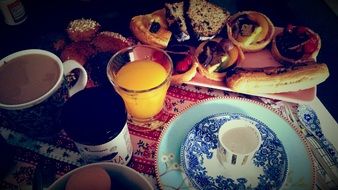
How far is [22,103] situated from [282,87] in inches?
28.4

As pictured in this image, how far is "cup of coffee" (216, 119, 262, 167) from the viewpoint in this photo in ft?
2.51

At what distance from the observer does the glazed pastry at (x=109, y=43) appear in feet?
3.42

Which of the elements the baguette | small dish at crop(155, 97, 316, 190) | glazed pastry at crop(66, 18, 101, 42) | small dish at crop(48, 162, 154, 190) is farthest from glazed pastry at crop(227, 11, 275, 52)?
small dish at crop(48, 162, 154, 190)

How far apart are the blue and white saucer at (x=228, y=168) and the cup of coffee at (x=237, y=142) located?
0.08 ft

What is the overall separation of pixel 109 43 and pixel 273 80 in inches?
21.1

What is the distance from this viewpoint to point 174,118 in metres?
0.88

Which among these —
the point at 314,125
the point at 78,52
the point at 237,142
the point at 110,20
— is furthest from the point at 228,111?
the point at 110,20

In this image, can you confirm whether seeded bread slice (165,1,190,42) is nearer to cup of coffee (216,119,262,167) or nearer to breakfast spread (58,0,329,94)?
breakfast spread (58,0,329,94)

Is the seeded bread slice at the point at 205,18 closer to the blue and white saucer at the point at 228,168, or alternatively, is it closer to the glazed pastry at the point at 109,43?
the glazed pastry at the point at 109,43

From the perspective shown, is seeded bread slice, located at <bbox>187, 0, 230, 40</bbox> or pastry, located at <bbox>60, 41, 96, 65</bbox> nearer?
pastry, located at <bbox>60, 41, 96, 65</bbox>

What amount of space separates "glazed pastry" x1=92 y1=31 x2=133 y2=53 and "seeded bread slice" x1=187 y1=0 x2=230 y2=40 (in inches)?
10.3

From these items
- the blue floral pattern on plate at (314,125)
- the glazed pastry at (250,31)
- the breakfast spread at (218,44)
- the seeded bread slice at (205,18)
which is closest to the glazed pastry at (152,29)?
the breakfast spread at (218,44)

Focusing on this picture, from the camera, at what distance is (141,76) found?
3.10ft

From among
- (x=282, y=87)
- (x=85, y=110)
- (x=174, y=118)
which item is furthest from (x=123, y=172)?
(x=282, y=87)
